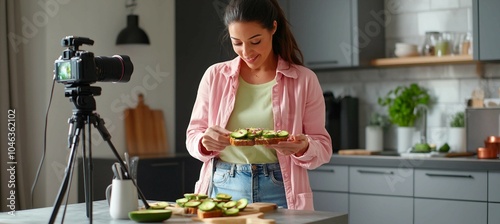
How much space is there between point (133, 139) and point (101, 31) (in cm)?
84

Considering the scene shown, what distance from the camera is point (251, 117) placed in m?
2.78

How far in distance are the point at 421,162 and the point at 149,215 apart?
2803 mm

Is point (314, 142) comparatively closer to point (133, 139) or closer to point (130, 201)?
point (130, 201)

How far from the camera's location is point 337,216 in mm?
2195

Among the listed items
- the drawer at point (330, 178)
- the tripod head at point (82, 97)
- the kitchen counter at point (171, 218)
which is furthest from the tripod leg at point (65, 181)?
the drawer at point (330, 178)

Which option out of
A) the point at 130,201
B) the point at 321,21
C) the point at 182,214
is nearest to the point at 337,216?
the point at 182,214

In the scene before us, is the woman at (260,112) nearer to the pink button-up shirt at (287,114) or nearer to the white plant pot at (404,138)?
the pink button-up shirt at (287,114)

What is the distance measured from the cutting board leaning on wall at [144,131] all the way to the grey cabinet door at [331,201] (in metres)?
1.27

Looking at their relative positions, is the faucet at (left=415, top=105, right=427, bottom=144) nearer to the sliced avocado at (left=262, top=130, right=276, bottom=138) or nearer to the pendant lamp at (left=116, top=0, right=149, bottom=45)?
the pendant lamp at (left=116, top=0, right=149, bottom=45)

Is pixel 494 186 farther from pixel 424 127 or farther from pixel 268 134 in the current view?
pixel 268 134

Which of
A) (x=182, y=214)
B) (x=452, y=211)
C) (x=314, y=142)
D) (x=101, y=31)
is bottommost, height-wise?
(x=452, y=211)

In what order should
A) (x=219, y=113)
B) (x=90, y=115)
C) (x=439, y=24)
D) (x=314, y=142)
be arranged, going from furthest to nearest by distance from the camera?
(x=439, y=24), (x=219, y=113), (x=314, y=142), (x=90, y=115)

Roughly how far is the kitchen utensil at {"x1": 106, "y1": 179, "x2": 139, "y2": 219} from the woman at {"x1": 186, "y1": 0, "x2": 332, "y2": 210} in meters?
0.41

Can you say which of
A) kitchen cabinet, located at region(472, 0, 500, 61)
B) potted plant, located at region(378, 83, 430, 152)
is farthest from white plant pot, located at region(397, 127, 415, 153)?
kitchen cabinet, located at region(472, 0, 500, 61)
